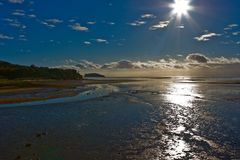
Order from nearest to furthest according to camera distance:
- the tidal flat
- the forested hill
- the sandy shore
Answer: the tidal flat, the sandy shore, the forested hill

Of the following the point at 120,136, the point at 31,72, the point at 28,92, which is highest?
the point at 31,72

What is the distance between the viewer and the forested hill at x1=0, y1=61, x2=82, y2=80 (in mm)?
132337

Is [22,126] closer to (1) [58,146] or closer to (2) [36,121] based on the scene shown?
(2) [36,121]

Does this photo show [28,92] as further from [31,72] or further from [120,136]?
[31,72]

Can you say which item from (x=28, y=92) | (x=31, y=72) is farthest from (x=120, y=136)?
(x=31, y=72)

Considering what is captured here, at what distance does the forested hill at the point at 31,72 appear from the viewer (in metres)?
132

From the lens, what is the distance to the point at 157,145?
15.4 meters

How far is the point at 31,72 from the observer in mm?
145500

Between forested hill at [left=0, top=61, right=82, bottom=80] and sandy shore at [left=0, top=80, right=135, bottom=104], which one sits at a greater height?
forested hill at [left=0, top=61, right=82, bottom=80]

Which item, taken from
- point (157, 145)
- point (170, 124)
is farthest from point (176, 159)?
point (170, 124)

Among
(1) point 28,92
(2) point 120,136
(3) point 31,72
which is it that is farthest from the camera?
(3) point 31,72

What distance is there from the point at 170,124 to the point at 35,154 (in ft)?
37.2

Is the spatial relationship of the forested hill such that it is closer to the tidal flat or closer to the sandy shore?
the sandy shore

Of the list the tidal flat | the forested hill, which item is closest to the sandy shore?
the tidal flat
